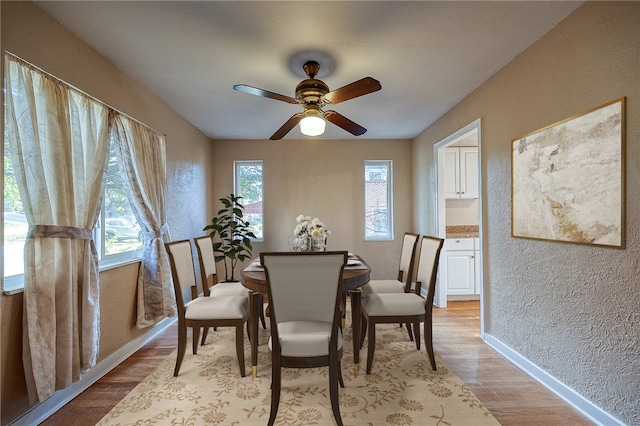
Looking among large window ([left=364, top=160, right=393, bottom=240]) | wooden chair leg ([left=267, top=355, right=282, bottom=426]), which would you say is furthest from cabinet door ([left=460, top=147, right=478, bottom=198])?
wooden chair leg ([left=267, top=355, right=282, bottom=426])

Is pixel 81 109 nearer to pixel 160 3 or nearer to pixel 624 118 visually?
pixel 160 3

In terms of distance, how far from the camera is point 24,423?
64.4 inches

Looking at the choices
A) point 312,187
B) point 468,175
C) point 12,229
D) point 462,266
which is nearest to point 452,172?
point 468,175

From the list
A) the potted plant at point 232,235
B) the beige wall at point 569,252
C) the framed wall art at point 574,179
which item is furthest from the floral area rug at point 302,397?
the potted plant at point 232,235

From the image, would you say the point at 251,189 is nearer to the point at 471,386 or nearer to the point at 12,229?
the point at 12,229

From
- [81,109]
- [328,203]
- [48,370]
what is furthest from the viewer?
[328,203]

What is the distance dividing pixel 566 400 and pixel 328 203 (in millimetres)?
3559

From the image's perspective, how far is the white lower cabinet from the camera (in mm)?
4027

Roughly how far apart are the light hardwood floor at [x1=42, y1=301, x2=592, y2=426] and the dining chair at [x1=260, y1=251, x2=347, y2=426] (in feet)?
3.74

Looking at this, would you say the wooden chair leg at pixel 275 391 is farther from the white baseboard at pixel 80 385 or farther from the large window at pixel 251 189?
the large window at pixel 251 189

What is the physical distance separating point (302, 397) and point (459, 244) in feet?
A: 10.1

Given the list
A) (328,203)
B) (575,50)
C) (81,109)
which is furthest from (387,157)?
(81,109)

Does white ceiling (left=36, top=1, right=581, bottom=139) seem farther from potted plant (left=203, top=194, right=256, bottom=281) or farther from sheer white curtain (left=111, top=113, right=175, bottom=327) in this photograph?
potted plant (left=203, top=194, right=256, bottom=281)

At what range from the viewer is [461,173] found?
13.8 feet
